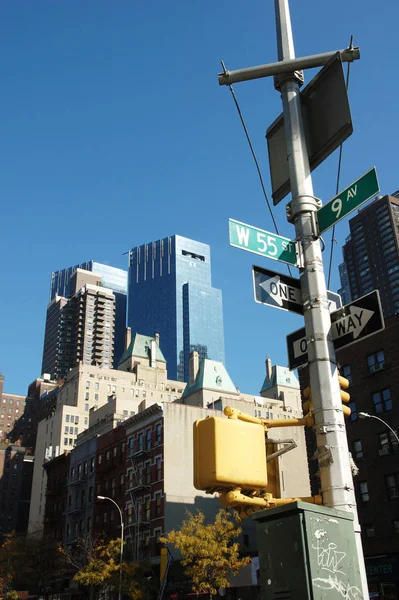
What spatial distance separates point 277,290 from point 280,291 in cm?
4

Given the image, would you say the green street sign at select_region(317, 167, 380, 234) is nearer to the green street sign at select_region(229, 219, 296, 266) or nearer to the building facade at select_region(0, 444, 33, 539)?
the green street sign at select_region(229, 219, 296, 266)

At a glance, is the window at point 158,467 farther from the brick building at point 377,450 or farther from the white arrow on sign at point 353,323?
the white arrow on sign at point 353,323

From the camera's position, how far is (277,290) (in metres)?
7.53

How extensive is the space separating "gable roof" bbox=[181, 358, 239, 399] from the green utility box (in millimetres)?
108814

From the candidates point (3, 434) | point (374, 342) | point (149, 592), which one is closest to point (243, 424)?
point (374, 342)

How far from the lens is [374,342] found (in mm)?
48188

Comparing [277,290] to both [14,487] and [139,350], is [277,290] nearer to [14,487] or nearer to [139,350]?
[139,350]

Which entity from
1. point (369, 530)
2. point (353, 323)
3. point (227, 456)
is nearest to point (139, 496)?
point (369, 530)

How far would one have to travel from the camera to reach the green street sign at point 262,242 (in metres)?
7.69

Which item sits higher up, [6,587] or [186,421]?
[186,421]

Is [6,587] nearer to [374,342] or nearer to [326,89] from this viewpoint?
[374,342]

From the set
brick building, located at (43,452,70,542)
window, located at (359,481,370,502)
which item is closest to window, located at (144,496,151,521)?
window, located at (359,481,370,502)

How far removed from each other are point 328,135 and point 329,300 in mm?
2170

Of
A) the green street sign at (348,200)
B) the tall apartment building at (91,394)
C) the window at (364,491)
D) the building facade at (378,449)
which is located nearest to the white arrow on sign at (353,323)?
the green street sign at (348,200)
